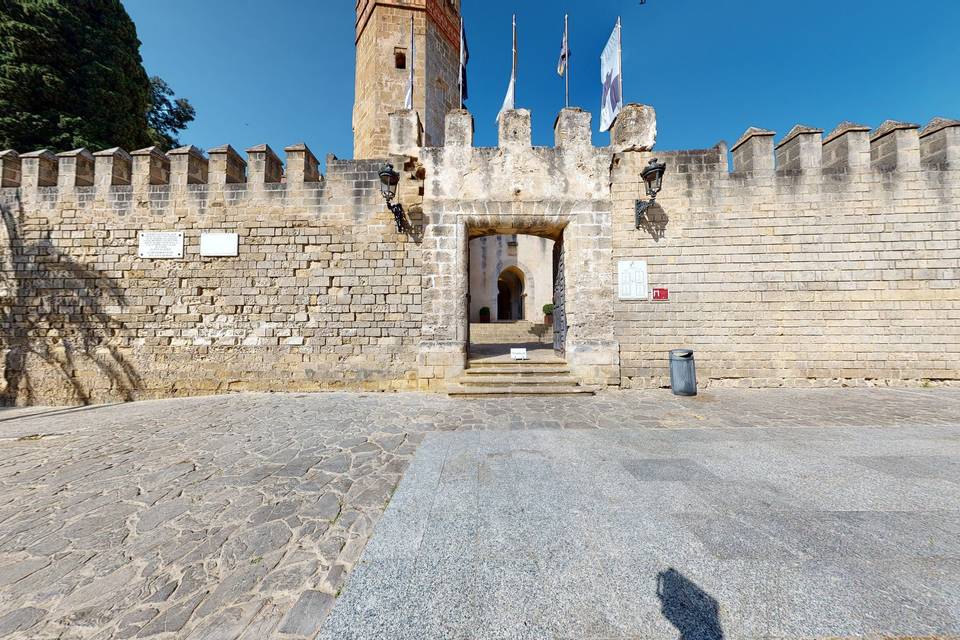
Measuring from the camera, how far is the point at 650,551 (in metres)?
1.81

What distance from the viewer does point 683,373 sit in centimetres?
569

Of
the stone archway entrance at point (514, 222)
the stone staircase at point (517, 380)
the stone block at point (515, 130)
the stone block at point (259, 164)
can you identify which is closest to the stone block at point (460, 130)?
the stone block at point (515, 130)

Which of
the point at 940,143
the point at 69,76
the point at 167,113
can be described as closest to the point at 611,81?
the point at 940,143

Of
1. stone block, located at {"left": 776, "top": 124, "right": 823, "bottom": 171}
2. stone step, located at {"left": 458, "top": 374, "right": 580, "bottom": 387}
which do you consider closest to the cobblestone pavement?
stone step, located at {"left": 458, "top": 374, "right": 580, "bottom": 387}

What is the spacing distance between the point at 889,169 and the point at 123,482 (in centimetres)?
1228

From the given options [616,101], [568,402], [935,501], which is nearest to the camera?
[935,501]

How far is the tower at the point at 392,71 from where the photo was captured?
1354 centimetres

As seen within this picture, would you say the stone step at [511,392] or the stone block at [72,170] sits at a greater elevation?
the stone block at [72,170]

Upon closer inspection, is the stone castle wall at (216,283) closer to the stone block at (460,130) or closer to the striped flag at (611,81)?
the stone block at (460,130)

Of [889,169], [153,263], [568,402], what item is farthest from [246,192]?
[889,169]

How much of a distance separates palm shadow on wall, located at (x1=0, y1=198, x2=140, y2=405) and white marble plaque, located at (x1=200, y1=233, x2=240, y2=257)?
6.56 ft

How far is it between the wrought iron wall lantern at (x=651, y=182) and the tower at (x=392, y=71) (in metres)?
10.4

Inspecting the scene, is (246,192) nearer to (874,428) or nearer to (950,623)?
(950,623)

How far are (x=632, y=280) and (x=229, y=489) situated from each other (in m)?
6.64
